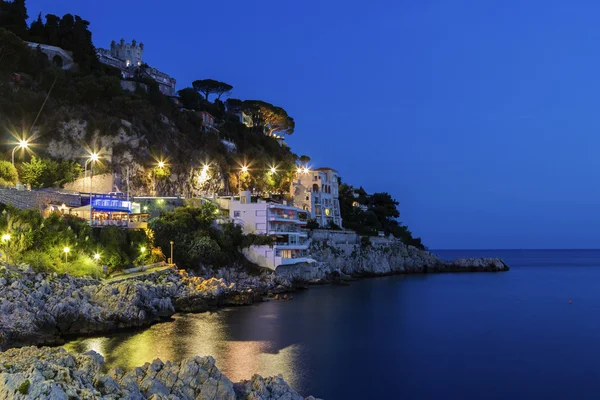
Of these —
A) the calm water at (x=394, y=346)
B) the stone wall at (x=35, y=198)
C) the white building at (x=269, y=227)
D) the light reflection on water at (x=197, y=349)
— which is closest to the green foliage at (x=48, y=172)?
the stone wall at (x=35, y=198)

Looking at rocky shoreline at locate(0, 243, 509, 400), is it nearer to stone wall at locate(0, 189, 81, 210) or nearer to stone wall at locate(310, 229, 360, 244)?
stone wall at locate(310, 229, 360, 244)

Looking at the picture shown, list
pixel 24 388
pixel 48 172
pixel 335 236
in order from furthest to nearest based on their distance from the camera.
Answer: pixel 335 236
pixel 48 172
pixel 24 388

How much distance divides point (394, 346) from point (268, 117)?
49201 mm

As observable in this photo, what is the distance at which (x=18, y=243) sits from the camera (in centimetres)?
2456

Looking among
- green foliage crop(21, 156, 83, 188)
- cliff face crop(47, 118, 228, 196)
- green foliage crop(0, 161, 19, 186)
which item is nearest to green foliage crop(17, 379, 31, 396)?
green foliage crop(0, 161, 19, 186)

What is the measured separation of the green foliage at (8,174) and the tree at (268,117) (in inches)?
1433

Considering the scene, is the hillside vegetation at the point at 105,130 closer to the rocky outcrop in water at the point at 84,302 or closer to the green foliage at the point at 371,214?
the green foliage at the point at 371,214

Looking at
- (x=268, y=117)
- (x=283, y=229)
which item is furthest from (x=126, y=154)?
(x=268, y=117)

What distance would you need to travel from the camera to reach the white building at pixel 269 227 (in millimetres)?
40812

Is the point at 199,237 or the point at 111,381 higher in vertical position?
the point at 199,237

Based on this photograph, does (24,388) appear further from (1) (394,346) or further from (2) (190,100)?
(2) (190,100)

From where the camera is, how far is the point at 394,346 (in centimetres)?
2298

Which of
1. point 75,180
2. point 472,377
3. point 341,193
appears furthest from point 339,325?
point 341,193

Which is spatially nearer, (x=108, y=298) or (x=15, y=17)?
(x=108, y=298)
